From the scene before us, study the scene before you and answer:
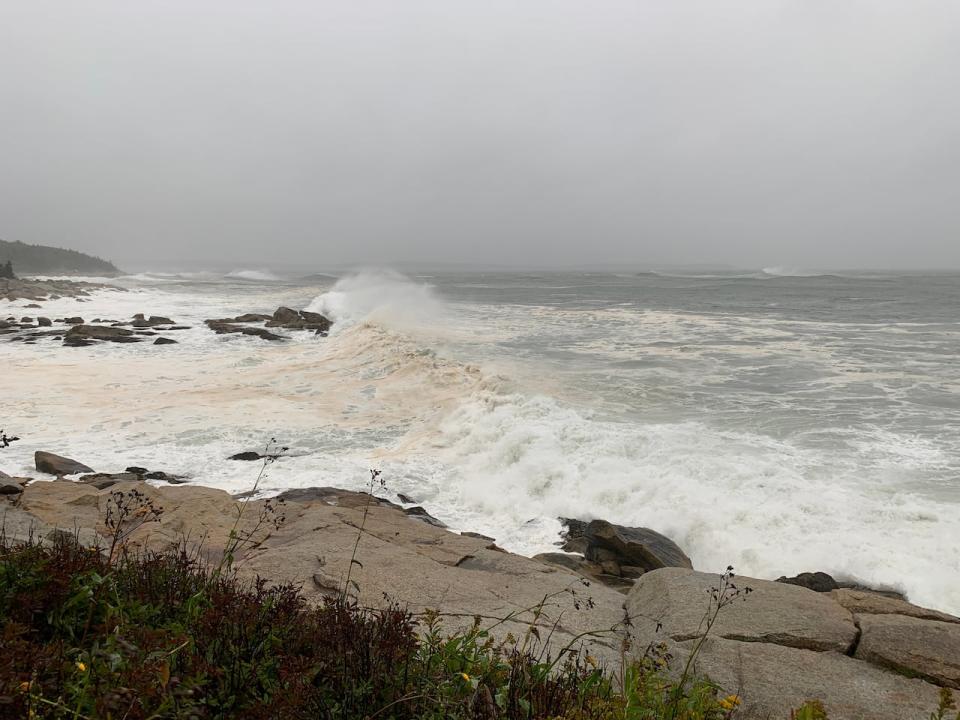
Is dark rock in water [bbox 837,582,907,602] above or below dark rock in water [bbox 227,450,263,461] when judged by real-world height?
below

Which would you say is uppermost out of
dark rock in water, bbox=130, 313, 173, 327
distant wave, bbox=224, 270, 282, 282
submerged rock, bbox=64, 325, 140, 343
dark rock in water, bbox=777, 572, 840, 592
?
distant wave, bbox=224, 270, 282, 282

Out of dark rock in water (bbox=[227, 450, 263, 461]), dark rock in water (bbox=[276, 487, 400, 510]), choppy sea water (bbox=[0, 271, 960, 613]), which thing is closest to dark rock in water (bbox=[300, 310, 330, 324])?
choppy sea water (bbox=[0, 271, 960, 613])

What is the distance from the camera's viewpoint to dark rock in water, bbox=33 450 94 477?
361 inches

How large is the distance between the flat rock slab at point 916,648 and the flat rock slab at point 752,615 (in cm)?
15

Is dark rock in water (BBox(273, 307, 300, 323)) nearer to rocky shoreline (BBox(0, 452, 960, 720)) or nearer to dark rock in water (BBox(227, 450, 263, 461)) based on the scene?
dark rock in water (BBox(227, 450, 263, 461))

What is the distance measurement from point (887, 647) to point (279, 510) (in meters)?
6.12

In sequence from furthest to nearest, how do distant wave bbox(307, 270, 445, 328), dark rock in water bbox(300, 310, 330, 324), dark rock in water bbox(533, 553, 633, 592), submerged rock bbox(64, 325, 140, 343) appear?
1. distant wave bbox(307, 270, 445, 328)
2. dark rock in water bbox(300, 310, 330, 324)
3. submerged rock bbox(64, 325, 140, 343)
4. dark rock in water bbox(533, 553, 633, 592)

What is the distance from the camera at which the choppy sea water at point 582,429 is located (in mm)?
8211

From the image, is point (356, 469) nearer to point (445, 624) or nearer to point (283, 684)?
point (445, 624)

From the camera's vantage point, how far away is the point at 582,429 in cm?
1187

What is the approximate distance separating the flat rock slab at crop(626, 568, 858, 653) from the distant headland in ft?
424

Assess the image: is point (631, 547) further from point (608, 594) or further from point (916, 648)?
point (916, 648)

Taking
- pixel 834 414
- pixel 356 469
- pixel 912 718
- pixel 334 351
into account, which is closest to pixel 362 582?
pixel 912 718

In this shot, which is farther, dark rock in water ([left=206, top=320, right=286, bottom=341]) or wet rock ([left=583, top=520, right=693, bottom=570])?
dark rock in water ([left=206, top=320, right=286, bottom=341])
